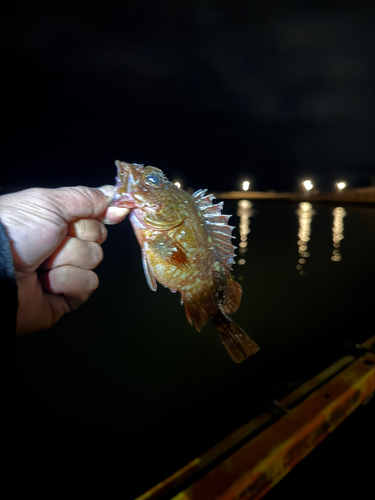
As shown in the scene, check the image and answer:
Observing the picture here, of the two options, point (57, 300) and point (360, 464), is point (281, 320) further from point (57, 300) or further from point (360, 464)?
point (57, 300)

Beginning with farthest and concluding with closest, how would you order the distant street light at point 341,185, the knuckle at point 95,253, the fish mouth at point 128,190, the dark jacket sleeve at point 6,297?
the distant street light at point 341,185
the knuckle at point 95,253
the fish mouth at point 128,190
the dark jacket sleeve at point 6,297

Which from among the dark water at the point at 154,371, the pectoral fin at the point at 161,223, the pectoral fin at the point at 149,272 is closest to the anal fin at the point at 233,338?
→ the pectoral fin at the point at 149,272

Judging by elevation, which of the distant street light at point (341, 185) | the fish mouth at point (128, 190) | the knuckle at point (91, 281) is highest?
the distant street light at point (341, 185)

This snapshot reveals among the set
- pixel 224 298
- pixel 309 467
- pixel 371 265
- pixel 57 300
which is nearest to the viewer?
pixel 224 298

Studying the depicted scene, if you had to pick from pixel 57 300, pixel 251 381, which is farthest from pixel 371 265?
pixel 57 300

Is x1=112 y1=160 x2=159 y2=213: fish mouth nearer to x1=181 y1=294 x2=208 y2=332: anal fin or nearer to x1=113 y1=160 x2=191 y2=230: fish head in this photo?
x1=113 y1=160 x2=191 y2=230: fish head

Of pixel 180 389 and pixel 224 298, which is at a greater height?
pixel 224 298

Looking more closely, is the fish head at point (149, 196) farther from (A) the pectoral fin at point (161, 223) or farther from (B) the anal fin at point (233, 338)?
(B) the anal fin at point (233, 338)
